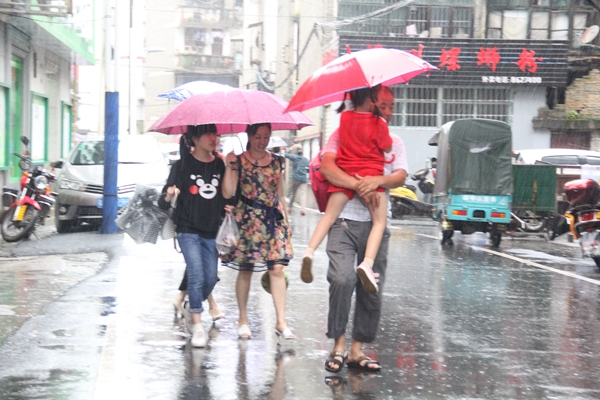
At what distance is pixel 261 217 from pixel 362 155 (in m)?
1.33

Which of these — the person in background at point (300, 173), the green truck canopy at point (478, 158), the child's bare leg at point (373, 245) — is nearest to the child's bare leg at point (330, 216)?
the child's bare leg at point (373, 245)

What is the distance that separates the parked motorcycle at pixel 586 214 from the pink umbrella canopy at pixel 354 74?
21.3 ft

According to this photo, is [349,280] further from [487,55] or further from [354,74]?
[487,55]

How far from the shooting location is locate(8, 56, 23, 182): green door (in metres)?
19.2

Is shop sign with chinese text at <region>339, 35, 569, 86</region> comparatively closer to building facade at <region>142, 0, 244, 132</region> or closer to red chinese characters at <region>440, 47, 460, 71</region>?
red chinese characters at <region>440, 47, 460, 71</region>

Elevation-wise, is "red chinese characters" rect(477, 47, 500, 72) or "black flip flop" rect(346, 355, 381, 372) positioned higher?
"red chinese characters" rect(477, 47, 500, 72)

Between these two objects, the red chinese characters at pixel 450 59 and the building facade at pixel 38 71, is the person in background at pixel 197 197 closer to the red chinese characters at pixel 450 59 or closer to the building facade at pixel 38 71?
the building facade at pixel 38 71

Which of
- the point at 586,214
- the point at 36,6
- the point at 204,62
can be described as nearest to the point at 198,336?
the point at 586,214

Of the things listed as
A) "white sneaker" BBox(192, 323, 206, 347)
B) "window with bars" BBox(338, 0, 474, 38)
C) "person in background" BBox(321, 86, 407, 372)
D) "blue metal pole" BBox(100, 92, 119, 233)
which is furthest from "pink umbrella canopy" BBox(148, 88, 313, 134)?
"window with bars" BBox(338, 0, 474, 38)

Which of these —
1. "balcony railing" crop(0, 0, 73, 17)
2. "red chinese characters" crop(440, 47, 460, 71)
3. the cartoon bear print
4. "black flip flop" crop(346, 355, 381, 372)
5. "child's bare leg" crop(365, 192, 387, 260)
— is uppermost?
"red chinese characters" crop(440, 47, 460, 71)

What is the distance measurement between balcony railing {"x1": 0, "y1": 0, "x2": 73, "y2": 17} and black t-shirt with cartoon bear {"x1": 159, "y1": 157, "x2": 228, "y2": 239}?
33.8 ft

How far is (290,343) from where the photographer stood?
6668 mm

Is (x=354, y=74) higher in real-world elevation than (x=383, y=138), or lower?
higher

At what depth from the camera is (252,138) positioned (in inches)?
263
